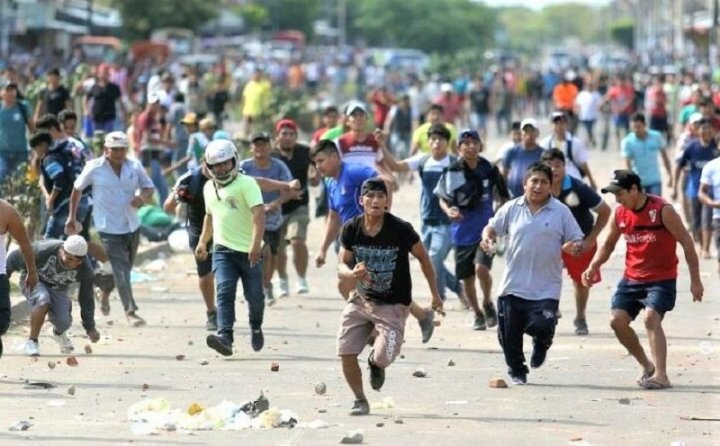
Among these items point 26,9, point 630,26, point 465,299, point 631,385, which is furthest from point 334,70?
point 630,26

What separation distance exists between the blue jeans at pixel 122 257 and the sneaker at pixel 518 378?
4.39 metres

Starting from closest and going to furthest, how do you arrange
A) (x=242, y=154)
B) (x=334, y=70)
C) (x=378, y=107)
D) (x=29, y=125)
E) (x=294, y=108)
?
(x=29, y=125) → (x=242, y=154) → (x=378, y=107) → (x=294, y=108) → (x=334, y=70)

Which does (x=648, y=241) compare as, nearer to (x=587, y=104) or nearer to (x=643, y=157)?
(x=643, y=157)

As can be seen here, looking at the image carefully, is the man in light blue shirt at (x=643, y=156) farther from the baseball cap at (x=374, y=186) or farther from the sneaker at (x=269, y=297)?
the baseball cap at (x=374, y=186)

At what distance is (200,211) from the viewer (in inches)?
606

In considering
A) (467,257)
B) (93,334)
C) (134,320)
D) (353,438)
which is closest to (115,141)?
(134,320)

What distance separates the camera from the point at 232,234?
1418 cm

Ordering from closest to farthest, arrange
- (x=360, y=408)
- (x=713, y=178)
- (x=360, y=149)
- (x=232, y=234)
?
(x=360, y=408)
(x=232, y=234)
(x=360, y=149)
(x=713, y=178)

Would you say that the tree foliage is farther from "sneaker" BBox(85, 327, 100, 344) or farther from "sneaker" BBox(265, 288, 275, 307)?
"sneaker" BBox(85, 327, 100, 344)

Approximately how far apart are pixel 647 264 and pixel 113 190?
4.94 metres

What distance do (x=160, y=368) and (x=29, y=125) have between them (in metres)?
10.3

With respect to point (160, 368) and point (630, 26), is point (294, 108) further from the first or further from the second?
point (630, 26)

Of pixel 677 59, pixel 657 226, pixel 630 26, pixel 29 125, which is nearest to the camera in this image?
pixel 657 226

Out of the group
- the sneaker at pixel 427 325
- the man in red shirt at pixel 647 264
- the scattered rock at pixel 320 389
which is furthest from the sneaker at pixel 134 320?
the man in red shirt at pixel 647 264
